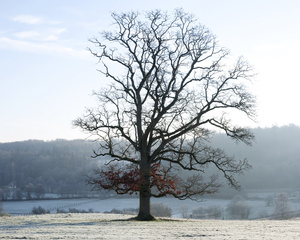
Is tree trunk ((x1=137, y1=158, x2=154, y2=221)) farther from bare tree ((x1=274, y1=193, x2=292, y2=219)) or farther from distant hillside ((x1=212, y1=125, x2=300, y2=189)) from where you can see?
distant hillside ((x1=212, y1=125, x2=300, y2=189))

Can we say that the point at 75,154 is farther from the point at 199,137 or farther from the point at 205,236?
the point at 205,236

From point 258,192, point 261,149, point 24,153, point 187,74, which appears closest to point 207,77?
point 187,74

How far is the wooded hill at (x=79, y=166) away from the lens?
112688mm

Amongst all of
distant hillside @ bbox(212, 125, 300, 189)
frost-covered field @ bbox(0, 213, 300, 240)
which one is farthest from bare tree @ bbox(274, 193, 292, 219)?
frost-covered field @ bbox(0, 213, 300, 240)

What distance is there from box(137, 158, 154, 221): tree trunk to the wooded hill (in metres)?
70.9

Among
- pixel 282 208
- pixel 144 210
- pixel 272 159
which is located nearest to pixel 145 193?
pixel 144 210

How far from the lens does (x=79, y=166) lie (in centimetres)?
12569

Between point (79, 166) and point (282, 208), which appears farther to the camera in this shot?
point (79, 166)

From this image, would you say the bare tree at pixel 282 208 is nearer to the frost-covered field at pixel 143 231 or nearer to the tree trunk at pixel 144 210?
the tree trunk at pixel 144 210

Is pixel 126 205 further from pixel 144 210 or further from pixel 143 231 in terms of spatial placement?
pixel 143 231

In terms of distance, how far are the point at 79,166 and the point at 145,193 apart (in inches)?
4140

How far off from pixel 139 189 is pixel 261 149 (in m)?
108

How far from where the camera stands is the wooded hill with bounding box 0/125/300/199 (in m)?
113

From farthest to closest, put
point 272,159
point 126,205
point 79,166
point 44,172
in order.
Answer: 1. point 44,172
2. point 79,166
3. point 272,159
4. point 126,205
